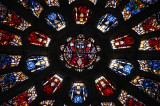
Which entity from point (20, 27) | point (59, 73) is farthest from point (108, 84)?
point (20, 27)

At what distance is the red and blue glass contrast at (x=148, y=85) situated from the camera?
351 inches

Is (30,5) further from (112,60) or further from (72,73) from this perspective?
(112,60)

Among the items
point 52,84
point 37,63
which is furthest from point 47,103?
point 37,63

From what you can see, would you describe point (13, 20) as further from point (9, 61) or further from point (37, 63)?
point (37, 63)

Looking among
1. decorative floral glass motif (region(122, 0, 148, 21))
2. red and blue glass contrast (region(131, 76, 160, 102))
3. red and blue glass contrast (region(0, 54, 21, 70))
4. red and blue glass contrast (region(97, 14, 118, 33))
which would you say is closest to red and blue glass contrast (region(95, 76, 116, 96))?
red and blue glass contrast (region(131, 76, 160, 102))

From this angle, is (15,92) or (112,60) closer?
(15,92)

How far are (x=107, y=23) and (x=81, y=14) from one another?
1554 millimetres

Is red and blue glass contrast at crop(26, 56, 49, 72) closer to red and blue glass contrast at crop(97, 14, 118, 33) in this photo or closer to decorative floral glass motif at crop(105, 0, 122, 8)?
red and blue glass contrast at crop(97, 14, 118, 33)

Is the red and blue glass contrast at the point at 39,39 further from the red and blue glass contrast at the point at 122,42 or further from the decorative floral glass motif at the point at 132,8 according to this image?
the decorative floral glass motif at the point at 132,8

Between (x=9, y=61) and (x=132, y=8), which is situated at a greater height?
(x=132, y=8)

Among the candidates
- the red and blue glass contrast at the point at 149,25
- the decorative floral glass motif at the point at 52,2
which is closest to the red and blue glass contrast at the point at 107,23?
the red and blue glass contrast at the point at 149,25

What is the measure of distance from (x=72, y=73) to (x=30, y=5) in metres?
4.33

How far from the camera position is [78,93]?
1006 centimetres

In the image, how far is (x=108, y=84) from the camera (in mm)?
10133
